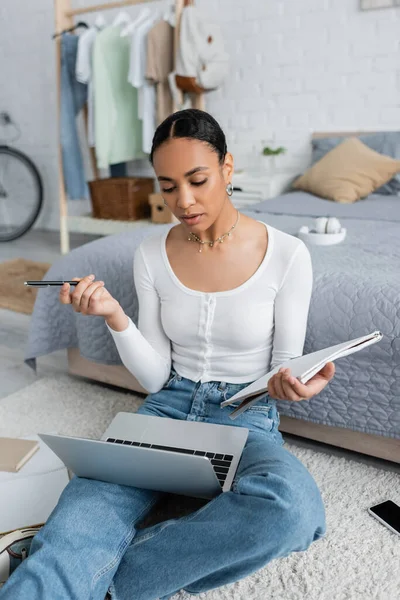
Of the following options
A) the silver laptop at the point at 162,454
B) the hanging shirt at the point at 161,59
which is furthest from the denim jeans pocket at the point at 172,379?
the hanging shirt at the point at 161,59

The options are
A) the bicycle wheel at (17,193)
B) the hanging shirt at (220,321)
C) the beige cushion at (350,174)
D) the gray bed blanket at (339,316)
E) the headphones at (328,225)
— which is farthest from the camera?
the bicycle wheel at (17,193)

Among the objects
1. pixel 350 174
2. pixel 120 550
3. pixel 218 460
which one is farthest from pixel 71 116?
pixel 120 550

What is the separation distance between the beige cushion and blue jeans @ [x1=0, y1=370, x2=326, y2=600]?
1796mm

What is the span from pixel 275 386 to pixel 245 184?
225cm

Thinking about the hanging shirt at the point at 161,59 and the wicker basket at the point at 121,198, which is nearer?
the hanging shirt at the point at 161,59

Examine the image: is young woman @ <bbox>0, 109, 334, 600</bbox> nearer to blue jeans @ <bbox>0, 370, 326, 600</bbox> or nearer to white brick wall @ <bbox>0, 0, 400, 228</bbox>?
blue jeans @ <bbox>0, 370, 326, 600</bbox>

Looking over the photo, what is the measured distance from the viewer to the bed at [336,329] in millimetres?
1315

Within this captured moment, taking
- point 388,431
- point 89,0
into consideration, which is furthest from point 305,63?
point 388,431

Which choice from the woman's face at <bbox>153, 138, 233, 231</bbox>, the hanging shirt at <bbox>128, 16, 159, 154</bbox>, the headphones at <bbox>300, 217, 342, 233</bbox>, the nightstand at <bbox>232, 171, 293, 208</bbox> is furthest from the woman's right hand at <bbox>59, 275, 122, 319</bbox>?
the hanging shirt at <bbox>128, 16, 159, 154</bbox>

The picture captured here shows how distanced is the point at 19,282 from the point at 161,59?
1465 millimetres

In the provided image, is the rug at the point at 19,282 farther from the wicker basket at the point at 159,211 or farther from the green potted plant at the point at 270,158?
the green potted plant at the point at 270,158

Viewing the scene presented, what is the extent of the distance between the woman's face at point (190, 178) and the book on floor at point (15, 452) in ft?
2.47

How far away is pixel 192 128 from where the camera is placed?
105 centimetres

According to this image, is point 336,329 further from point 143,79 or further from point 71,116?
point 71,116
